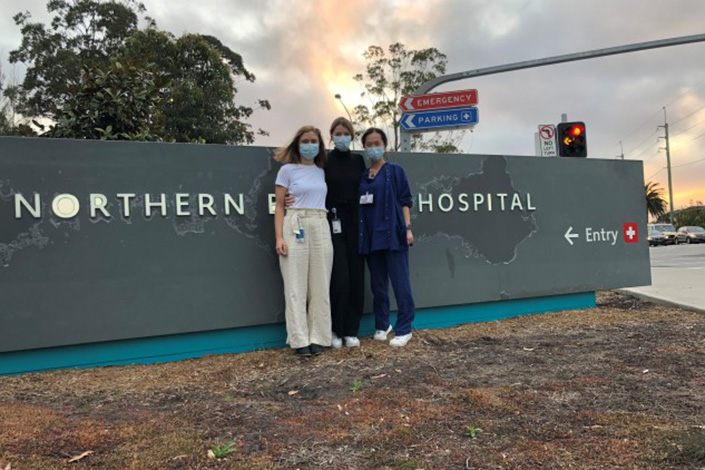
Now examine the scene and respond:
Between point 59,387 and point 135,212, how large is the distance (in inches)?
54.6

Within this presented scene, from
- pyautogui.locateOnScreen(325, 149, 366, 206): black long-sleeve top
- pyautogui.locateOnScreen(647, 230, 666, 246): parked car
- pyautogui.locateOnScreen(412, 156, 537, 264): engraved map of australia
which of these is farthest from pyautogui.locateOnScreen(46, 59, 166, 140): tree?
pyautogui.locateOnScreen(647, 230, 666, 246): parked car

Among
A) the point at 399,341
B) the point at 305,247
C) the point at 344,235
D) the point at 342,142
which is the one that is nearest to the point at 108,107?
the point at 342,142

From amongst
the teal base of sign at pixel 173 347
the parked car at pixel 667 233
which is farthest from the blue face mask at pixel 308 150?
the parked car at pixel 667 233

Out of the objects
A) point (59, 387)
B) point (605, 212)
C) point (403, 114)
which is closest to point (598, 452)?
point (59, 387)

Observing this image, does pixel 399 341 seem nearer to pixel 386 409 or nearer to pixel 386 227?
pixel 386 227

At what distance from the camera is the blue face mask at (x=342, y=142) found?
4.58 m

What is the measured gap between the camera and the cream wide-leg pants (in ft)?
14.2

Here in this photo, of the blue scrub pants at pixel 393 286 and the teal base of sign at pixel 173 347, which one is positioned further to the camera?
the blue scrub pants at pixel 393 286

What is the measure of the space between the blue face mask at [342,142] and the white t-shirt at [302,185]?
36 centimetres

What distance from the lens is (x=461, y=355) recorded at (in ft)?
14.7

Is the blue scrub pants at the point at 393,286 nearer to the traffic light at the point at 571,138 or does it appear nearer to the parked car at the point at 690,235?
the traffic light at the point at 571,138

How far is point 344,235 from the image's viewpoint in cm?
467

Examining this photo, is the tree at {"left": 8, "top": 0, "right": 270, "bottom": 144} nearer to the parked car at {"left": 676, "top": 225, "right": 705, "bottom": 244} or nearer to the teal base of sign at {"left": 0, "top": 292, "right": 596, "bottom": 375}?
the teal base of sign at {"left": 0, "top": 292, "right": 596, "bottom": 375}

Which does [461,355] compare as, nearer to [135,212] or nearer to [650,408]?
[650,408]
